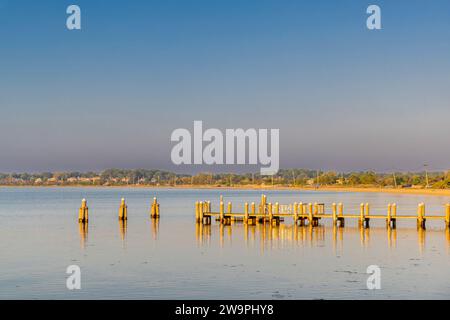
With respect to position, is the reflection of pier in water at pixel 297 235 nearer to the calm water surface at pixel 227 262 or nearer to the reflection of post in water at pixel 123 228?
the calm water surface at pixel 227 262

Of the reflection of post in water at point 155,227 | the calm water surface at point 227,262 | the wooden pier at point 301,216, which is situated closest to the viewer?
the calm water surface at point 227,262

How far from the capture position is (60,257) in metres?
35.4

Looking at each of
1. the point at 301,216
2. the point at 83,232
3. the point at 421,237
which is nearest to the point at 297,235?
the point at 301,216

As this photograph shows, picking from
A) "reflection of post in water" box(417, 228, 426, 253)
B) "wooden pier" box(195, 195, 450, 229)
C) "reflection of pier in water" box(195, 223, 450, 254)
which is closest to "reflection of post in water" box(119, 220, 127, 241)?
"reflection of pier in water" box(195, 223, 450, 254)

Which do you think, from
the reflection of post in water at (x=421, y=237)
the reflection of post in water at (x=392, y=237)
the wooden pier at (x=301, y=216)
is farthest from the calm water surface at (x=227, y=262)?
the wooden pier at (x=301, y=216)

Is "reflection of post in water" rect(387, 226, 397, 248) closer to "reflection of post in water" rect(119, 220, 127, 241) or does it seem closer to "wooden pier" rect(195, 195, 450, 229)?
"wooden pier" rect(195, 195, 450, 229)

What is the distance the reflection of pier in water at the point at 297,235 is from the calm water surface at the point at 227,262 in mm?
61

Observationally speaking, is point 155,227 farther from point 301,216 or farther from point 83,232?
point 301,216

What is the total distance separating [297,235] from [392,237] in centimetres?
573

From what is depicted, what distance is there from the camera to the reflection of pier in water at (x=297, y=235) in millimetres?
39156

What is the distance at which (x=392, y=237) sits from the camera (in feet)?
139

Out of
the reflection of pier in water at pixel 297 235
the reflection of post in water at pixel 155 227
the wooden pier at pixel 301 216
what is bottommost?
the reflection of post in water at pixel 155 227
